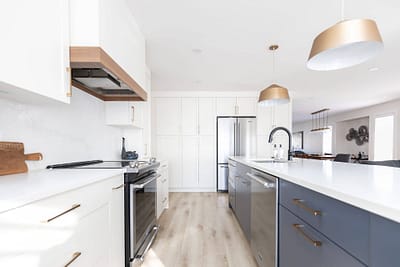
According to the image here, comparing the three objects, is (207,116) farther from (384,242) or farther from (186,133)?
(384,242)

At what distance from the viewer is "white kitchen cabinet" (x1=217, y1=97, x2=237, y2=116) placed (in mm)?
4805

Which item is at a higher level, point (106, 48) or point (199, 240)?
point (106, 48)

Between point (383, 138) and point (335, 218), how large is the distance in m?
7.79

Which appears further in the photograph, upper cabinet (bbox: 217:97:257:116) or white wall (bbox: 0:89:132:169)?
upper cabinet (bbox: 217:97:257:116)

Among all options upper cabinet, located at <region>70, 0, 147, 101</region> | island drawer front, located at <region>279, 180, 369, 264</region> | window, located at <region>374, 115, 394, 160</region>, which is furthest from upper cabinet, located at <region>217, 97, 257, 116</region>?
window, located at <region>374, 115, 394, 160</region>

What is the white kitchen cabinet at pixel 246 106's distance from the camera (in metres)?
4.82

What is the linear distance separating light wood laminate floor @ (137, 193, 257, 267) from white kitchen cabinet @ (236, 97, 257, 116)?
2337 mm

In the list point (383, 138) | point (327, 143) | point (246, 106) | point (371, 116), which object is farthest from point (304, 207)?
point (327, 143)

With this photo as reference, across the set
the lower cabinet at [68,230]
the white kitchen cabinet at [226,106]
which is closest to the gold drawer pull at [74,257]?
the lower cabinet at [68,230]

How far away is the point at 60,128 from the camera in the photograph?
1.64 m

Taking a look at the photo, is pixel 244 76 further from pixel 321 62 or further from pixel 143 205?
pixel 143 205

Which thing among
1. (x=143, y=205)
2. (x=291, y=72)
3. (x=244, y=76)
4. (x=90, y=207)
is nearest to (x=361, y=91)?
(x=291, y=72)

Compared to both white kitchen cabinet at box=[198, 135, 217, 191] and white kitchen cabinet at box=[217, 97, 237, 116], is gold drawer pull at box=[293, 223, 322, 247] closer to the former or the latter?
white kitchen cabinet at box=[198, 135, 217, 191]

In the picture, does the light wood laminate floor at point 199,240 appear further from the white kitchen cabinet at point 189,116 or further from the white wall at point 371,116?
the white wall at point 371,116
